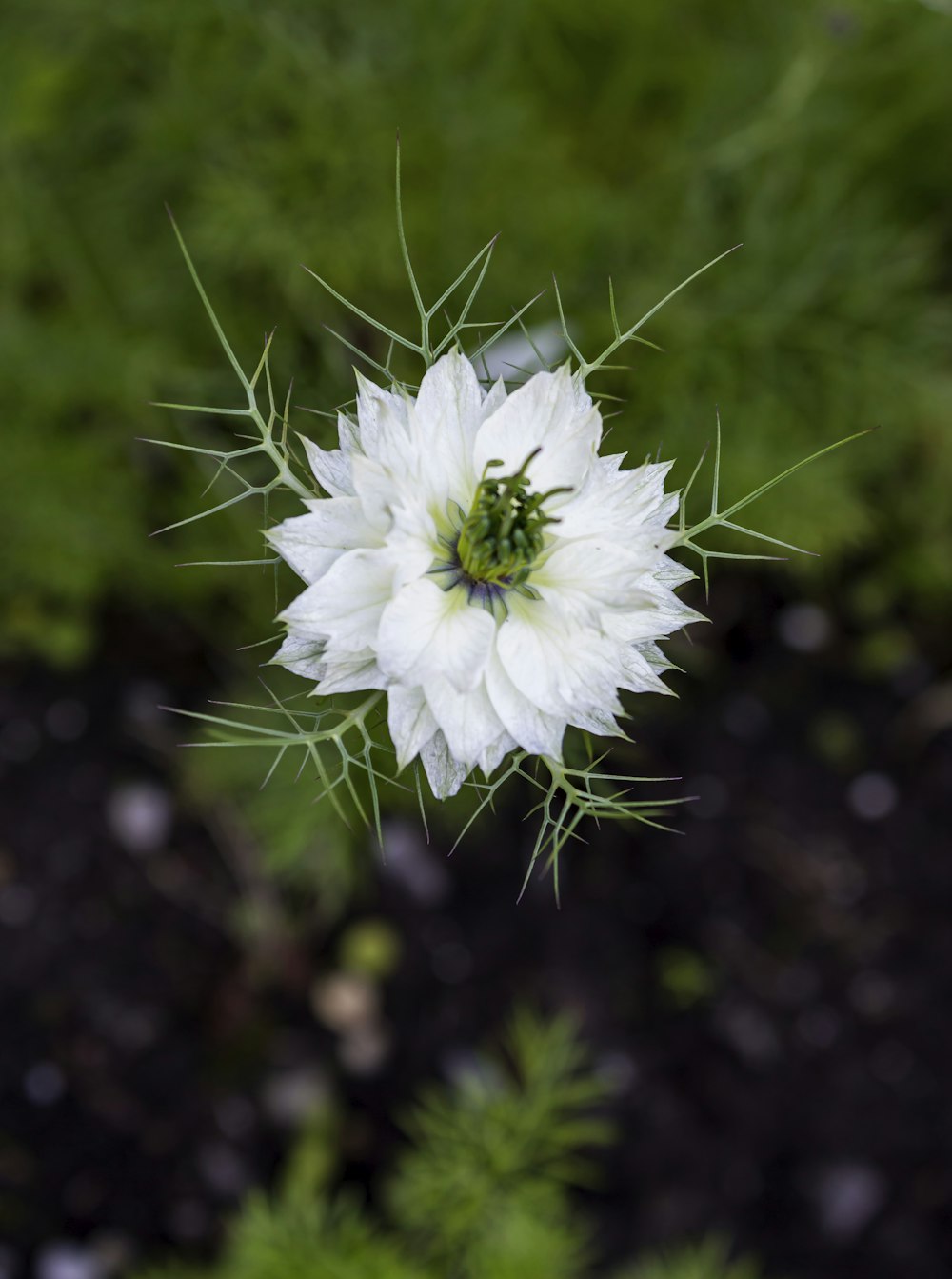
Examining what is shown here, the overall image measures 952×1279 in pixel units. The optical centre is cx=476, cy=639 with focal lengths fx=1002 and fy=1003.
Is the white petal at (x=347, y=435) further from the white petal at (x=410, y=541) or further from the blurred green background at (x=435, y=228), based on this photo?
the blurred green background at (x=435, y=228)

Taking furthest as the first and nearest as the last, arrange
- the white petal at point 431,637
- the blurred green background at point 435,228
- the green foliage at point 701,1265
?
the green foliage at point 701,1265
the blurred green background at point 435,228
the white petal at point 431,637

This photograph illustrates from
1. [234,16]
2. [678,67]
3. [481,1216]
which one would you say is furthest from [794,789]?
[234,16]

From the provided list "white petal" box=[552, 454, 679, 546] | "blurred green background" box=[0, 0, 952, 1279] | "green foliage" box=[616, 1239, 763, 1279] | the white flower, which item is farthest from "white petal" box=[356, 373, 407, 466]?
"green foliage" box=[616, 1239, 763, 1279]

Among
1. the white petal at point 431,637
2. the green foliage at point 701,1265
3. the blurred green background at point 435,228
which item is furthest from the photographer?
the green foliage at point 701,1265

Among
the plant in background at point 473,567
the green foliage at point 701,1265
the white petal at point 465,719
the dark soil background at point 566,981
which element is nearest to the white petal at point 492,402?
the plant in background at point 473,567

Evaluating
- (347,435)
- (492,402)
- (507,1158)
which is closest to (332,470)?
(347,435)

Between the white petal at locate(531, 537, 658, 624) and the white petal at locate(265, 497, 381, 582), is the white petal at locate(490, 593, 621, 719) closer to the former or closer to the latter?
the white petal at locate(531, 537, 658, 624)

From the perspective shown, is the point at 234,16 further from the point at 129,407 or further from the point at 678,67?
the point at 678,67
